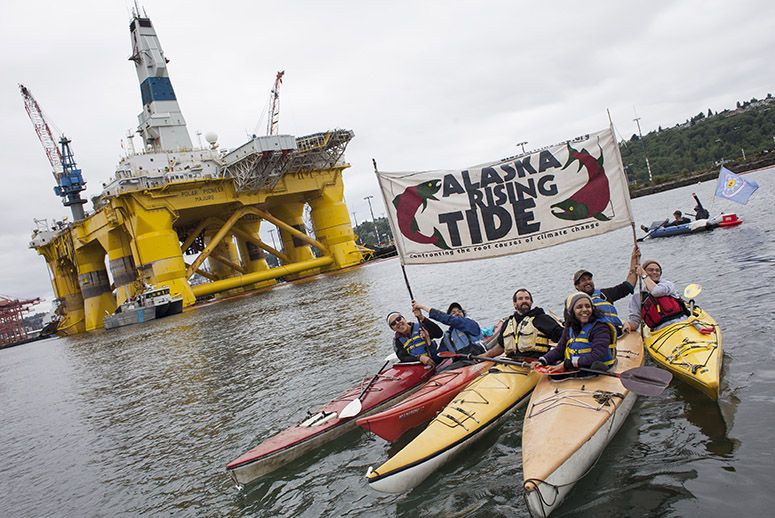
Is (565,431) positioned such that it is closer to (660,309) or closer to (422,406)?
(422,406)

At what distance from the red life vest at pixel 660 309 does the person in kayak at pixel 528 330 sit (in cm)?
192

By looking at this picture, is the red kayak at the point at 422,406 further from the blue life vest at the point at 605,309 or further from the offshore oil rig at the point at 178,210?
the offshore oil rig at the point at 178,210

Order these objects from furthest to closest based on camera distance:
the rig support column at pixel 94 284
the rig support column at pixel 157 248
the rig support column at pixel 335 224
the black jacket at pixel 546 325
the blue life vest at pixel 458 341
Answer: the rig support column at pixel 94 284 < the rig support column at pixel 335 224 < the rig support column at pixel 157 248 < the blue life vest at pixel 458 341 < the black jacket at pixel 546 325

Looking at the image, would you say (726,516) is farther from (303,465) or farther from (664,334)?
(303,465)

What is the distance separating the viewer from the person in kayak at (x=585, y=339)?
6930 millimetres

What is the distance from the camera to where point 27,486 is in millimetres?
10297

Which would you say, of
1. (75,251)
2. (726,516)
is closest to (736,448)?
(726,516)

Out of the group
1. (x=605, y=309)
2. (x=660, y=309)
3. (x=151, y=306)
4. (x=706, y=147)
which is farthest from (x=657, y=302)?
(x=706, y=147)

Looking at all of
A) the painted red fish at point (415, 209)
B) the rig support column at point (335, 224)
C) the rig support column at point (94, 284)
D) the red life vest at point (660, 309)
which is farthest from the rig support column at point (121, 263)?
the red life vest at point (660, 309)

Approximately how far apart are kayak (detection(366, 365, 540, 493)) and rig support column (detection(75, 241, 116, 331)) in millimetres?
57874

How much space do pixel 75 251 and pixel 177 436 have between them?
53.0m

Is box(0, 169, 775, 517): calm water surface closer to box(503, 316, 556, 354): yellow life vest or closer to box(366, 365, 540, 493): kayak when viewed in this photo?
box(366, 365, 540, 493): kayak

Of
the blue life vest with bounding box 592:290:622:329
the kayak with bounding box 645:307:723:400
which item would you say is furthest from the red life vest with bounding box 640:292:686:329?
the blue life vest with bounding box 592:290:622:329

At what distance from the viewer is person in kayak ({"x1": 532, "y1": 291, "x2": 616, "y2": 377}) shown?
6.93 metres
